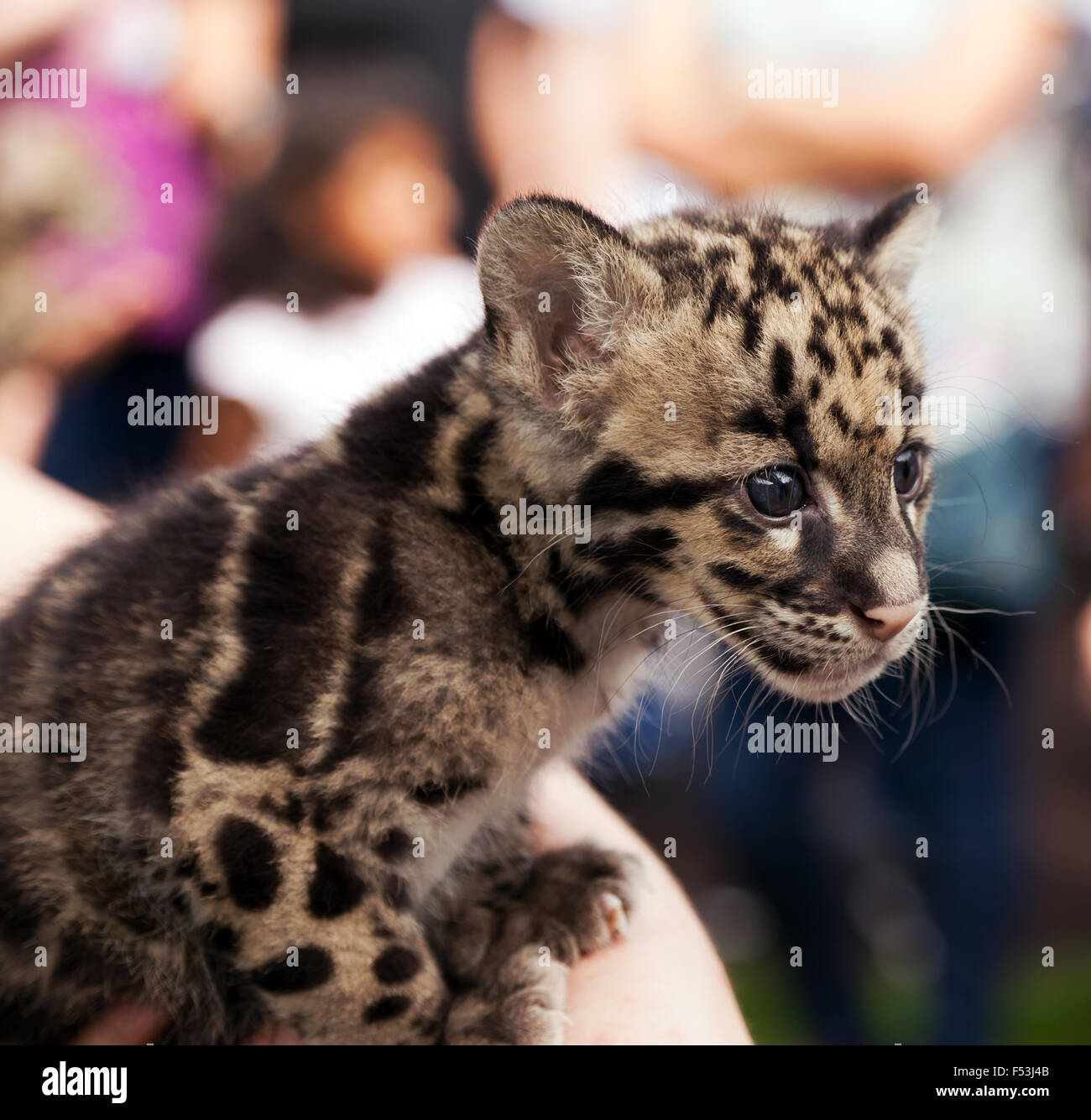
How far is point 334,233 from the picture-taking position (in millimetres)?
Answer: 4051

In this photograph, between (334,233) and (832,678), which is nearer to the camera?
(832,678)

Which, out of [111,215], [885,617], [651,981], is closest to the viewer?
[885,617]

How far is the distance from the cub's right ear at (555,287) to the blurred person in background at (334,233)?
1990 millimetres

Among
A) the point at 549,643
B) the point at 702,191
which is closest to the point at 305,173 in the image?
the point at 702,191

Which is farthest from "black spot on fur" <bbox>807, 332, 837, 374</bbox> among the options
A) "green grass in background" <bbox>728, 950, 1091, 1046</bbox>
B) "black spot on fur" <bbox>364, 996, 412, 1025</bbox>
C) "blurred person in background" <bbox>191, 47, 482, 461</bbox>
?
"green grass in background" <bbox>728, 950, 1091, 1046</bbox>

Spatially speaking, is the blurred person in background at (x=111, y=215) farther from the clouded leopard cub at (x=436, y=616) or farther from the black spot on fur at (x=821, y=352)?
the black spot on fur at (x=821, y=352)

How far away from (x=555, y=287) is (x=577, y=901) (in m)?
1.27

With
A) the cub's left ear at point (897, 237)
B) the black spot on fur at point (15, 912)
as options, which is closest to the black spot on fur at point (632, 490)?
the cub's left ear at point (897, 237)

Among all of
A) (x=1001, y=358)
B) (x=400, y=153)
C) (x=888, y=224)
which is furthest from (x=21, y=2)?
(x=1001, y=358)

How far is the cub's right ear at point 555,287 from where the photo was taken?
5.85 feet

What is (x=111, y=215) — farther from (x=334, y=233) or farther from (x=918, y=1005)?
(x=918, y=1005)

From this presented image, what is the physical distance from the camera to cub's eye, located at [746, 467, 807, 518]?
5.86ft

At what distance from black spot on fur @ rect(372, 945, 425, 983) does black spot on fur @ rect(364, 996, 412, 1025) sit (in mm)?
30

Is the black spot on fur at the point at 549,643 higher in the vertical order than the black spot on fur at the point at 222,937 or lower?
higher
